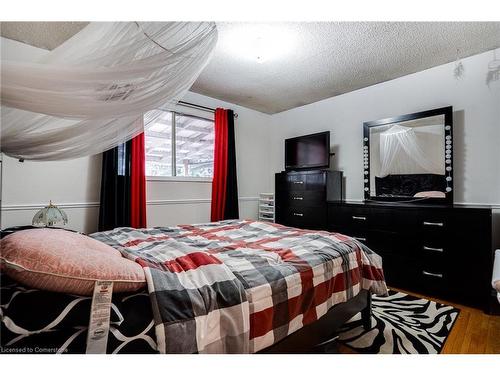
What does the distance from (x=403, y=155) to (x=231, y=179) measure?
7.60 feet

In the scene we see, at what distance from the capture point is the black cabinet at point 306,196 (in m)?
3.38

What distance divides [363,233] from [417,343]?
4.46ft

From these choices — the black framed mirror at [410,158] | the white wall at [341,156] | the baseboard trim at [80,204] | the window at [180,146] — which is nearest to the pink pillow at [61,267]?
the white wall at [341,156]

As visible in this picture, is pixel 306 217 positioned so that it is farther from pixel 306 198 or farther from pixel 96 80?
pixel 96 80

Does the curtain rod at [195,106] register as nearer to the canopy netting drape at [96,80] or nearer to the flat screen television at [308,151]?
the flat screen television at [308,151]

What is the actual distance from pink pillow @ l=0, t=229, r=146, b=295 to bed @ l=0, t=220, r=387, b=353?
0.11ft

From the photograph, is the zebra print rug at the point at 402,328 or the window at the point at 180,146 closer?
the zebra print rug at the point at 402,328

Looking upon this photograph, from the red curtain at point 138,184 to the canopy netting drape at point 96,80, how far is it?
1.42 metres

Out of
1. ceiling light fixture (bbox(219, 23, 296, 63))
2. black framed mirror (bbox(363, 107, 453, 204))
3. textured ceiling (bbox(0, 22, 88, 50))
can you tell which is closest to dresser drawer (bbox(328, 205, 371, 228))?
black framed mirror (bbox(363, 107, 453, 204))

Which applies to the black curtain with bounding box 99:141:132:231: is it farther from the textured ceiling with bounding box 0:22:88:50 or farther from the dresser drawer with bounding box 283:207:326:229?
the dresser drawer with bounding box 283:207:326:229

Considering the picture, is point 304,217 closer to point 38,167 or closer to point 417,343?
point 417,343

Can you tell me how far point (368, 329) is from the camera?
1849 mm

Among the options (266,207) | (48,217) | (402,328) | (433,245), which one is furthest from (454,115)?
(48,217)
